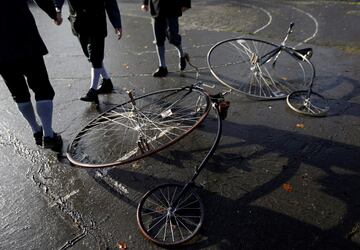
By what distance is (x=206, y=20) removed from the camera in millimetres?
9977

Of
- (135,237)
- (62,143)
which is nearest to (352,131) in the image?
(135,237)

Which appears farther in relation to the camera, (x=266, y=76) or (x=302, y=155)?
(x=266, y=76)

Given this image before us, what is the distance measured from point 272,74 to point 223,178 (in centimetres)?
310

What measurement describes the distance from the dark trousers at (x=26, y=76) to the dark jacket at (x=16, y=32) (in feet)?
0.32

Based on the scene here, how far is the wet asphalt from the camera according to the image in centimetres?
319

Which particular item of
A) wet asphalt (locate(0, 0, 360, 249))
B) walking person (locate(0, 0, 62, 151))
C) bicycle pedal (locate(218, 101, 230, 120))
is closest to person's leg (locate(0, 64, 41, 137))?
walking person (locate(0, 0, 62, 151))

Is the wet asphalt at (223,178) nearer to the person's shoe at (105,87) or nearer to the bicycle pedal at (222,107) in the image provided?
the person's shoe at (105,87)

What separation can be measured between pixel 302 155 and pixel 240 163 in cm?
78

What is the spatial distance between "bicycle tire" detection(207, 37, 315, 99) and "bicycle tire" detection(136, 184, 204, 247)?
8.10 ft

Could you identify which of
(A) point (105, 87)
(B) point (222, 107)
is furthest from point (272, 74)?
(A) point (105, 87)

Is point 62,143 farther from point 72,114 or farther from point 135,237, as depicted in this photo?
point 135,237

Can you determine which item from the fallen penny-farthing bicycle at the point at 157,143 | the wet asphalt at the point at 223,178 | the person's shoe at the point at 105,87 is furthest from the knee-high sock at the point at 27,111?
the person's shoe at the point at 105,87

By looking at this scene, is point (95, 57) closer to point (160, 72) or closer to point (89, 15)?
point (89, 15)

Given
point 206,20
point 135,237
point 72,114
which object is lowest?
point 206,20
